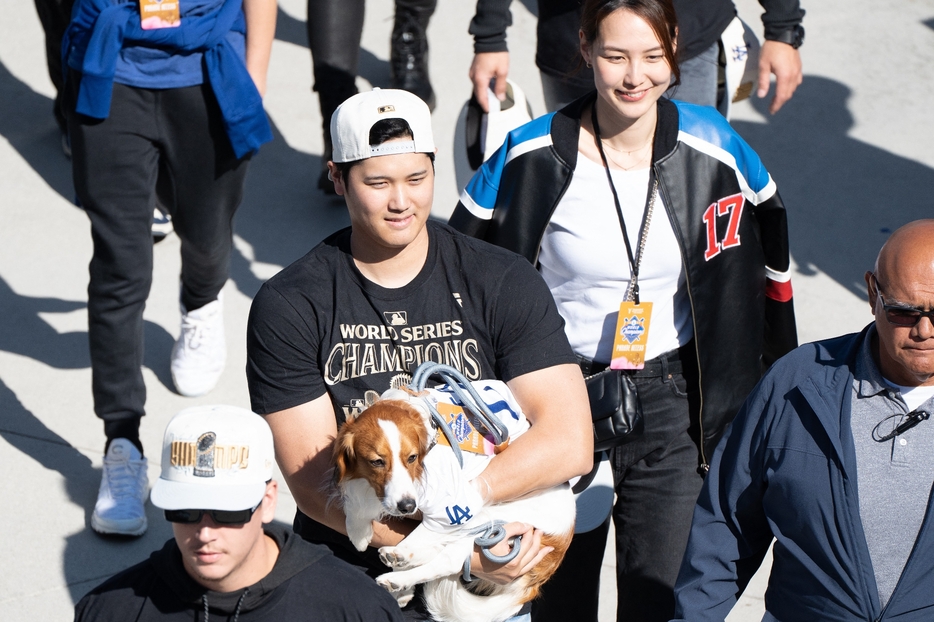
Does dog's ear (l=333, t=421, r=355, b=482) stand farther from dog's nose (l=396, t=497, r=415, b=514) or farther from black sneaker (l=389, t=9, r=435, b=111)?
black sneaker (l=389, t=9, r=435, b=111)

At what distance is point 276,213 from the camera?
6773 millimetres

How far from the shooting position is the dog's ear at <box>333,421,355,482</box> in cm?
275

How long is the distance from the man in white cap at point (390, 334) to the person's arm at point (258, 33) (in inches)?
76.7

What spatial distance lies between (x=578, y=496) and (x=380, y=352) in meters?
0.92

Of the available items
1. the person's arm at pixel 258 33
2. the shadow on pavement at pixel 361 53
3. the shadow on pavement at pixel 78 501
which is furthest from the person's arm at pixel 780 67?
the shadow on pavement at pixel 361 53

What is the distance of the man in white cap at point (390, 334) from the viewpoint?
9.43 ft

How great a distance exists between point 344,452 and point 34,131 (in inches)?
210

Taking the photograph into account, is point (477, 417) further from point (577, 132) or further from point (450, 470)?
point (577, 132)

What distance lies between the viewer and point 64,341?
5.74 meters

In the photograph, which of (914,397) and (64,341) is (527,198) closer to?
(914,397)

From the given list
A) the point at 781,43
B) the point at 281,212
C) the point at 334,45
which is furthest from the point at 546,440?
the point at 281,212

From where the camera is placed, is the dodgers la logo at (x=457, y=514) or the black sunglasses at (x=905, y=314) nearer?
the black sunglasses at (x=905, y=314)

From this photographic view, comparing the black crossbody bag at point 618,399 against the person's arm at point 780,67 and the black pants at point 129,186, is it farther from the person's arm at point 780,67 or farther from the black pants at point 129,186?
the black pants at point 129,186

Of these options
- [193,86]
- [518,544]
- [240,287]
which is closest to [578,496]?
[518,544]
